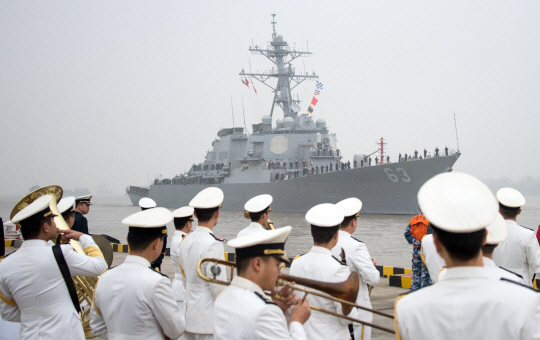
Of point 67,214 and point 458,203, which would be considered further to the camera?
point 67,214

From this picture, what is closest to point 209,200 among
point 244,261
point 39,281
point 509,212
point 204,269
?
point 204,269

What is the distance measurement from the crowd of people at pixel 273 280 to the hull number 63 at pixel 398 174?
1889 centimetres

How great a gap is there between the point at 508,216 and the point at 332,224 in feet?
4.78

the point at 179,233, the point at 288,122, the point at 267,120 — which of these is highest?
the point at 267,120

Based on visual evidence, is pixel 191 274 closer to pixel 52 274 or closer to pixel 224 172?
pixel 52 274

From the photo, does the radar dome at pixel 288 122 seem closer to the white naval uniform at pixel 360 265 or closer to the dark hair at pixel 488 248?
the white naval uniform at pixel 360 265

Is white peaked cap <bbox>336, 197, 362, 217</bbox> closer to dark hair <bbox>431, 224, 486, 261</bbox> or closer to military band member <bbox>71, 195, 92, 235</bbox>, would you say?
dark hair <bbox>431, 224, 486, 261</bbox>

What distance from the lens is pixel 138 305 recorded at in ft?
7.01

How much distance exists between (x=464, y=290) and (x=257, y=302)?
0.68 m

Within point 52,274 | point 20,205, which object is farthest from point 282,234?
point 20,205

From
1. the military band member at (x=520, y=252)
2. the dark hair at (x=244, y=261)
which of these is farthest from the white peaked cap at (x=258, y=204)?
the dark hair at (x=244, y=261)

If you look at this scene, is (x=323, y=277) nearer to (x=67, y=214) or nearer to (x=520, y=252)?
(x=520, y=252)

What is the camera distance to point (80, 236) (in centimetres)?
279

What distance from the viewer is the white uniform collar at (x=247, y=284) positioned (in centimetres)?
176
